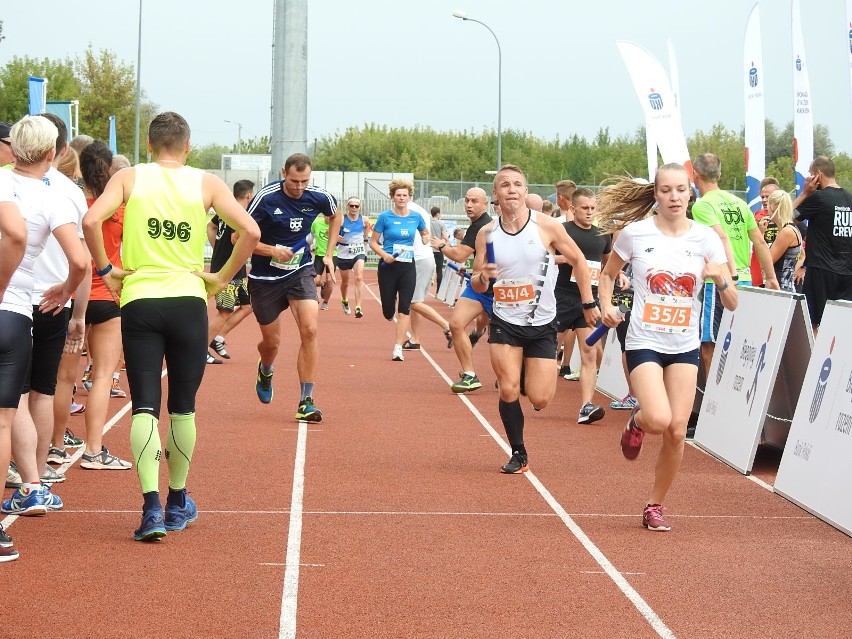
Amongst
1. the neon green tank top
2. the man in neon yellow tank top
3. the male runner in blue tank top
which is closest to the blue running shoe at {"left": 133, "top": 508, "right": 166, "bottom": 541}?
the man in neon yellow tank top

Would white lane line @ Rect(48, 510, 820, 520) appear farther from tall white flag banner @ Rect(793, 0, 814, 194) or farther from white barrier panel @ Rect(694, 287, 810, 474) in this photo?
tall white flag banner @ Rect(793, 0, 814, 194)

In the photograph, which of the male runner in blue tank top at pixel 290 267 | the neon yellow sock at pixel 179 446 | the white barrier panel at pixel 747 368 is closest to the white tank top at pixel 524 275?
the white barrier panel at pixel 747 368

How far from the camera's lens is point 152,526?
6.52m

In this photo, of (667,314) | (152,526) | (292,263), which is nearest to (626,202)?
(667,314)

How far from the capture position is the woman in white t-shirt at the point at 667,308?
7.19m

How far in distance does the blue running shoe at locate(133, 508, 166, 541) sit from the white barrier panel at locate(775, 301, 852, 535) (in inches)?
147

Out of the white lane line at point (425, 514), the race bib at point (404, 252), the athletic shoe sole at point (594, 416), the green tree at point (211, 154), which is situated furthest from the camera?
the green tree at point (211, 154)

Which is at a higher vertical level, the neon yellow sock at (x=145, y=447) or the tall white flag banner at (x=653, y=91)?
the tall white flag banner at (x=653, y=91)

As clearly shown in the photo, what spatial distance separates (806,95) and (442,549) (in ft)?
43.7

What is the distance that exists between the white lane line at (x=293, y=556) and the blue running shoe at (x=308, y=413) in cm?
117

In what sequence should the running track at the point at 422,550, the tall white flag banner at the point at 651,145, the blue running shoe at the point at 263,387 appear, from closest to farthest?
the running track at the point at 422,550, the blue running shoe at the point at 263,387, the tall white flag banner at the point at 651,145

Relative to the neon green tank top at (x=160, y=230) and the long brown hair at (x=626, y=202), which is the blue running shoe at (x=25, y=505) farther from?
the long brown hair at (x=626, y=202)

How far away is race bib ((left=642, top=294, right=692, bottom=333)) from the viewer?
7258 millimetres

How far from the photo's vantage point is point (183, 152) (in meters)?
6.63
